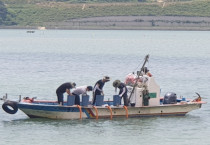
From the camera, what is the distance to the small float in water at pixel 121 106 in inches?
1594

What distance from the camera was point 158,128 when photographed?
40344mm

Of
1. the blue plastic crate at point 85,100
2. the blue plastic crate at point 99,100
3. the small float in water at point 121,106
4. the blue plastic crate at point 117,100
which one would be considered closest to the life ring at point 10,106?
the small float in water at point 121,106

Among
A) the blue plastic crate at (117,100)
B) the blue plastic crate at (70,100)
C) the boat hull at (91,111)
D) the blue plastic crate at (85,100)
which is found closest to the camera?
the boat hull at (91,111)

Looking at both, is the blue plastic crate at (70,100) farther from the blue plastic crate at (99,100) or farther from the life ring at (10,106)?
the life ring at (10,106)

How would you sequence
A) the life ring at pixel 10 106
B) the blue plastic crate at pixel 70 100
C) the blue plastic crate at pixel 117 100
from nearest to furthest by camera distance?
the blue plastic crate at pixel 70 100
the life ring at pixel 10 106
the blue plastic crate at pixel 117 100

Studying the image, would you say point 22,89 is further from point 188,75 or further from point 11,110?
point 188,75

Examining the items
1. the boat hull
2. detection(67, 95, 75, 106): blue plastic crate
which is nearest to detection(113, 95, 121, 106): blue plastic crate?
the boat hull

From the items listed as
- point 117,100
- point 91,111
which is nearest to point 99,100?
point 91,111

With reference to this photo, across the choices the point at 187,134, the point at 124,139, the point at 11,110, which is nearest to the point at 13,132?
the point at 11,110

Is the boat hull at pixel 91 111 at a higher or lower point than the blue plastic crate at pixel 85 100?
lower

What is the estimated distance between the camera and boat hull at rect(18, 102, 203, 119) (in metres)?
40.3

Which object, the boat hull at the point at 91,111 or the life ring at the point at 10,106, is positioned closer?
the boat hull at the point at 91,111

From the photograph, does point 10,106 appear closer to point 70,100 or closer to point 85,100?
point 70,100

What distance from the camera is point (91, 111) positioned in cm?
4109
